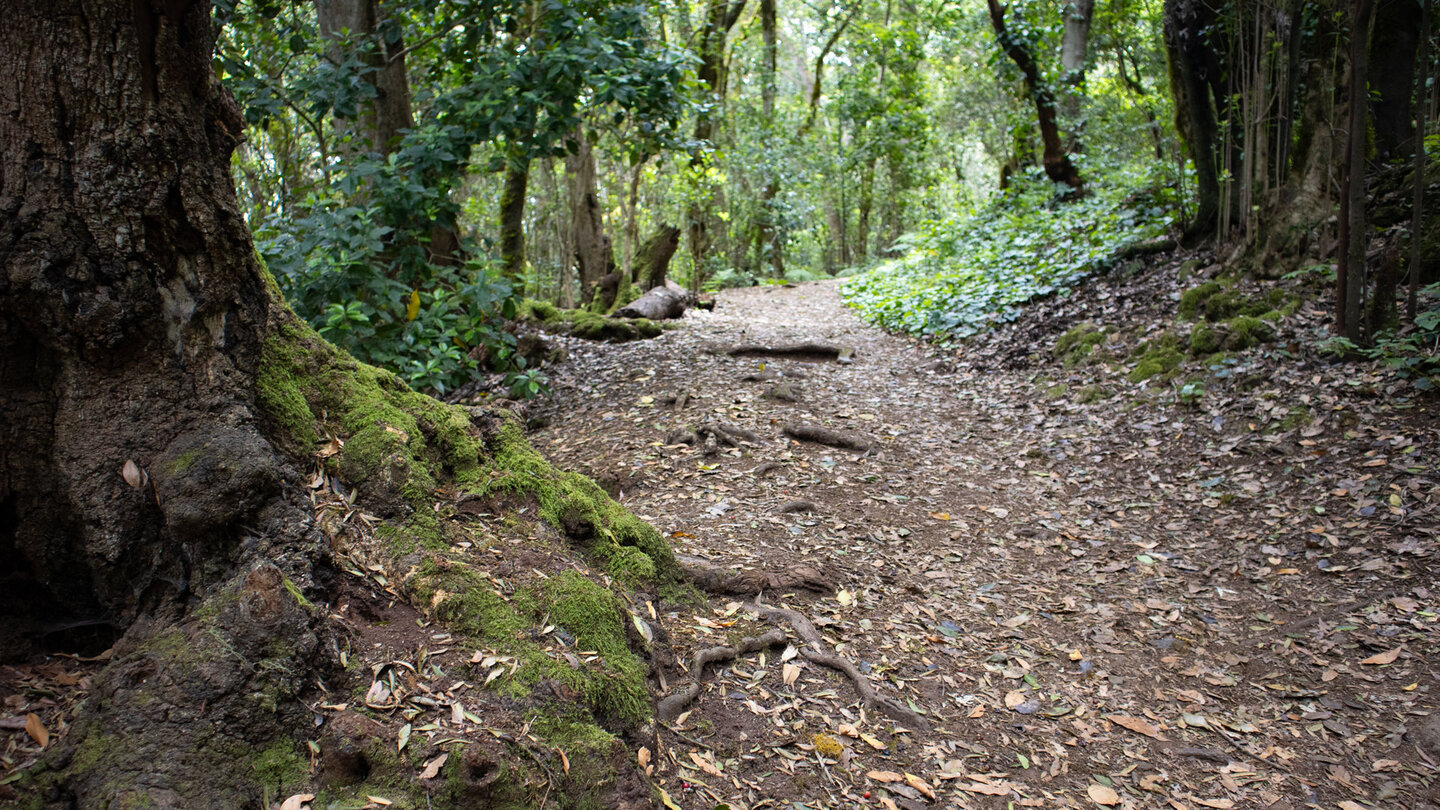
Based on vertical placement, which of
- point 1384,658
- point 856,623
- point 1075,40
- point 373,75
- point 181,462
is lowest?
point 1384,658

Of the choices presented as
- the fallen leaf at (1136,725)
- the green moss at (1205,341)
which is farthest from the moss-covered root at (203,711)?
the green moss at (1205,341)

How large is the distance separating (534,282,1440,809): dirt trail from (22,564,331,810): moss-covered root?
1226 millimetres

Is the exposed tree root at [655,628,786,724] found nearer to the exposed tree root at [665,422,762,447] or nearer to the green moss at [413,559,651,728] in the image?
the green moss at [413,559,651,728]

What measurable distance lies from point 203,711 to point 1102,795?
305 cm

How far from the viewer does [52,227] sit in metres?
2.04

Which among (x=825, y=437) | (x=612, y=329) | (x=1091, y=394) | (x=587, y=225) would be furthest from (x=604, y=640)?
(x=587, y=225)

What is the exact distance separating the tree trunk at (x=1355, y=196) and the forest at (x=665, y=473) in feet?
0.12

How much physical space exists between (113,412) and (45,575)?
18.9 inches

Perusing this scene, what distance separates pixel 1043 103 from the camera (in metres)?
12.6

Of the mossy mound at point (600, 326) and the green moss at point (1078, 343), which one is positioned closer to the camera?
the green moss at point (1078, 343)

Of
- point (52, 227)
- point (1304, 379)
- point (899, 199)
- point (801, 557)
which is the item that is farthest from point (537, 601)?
point (899, 199)

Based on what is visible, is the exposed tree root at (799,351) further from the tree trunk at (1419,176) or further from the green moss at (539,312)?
the tree trunk at (1419,176)

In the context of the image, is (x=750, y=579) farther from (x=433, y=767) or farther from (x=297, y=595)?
(x=297, y=595)

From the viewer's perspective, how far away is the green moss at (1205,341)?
20.9 ft
